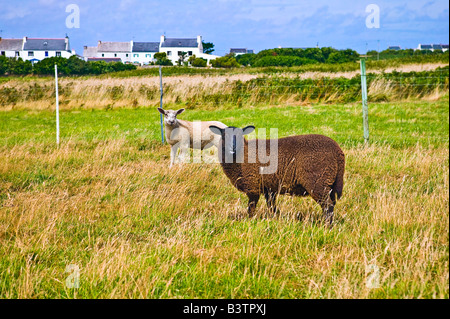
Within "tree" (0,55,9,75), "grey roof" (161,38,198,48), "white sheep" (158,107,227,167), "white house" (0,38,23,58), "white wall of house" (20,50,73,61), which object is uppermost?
"grey roof" (161,38,198,48)

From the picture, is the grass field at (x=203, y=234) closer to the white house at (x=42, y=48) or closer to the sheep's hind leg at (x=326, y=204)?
the sheep's hind leg at (x=326, y=204)

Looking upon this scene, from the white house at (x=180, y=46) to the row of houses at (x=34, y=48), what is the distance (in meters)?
21.6

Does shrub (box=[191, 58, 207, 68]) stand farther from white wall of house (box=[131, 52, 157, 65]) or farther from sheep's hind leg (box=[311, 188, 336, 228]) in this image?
white wall of house (box=[131, 52, 157, 65])

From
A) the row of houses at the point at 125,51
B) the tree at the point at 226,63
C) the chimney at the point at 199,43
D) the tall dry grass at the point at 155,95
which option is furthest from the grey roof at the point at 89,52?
the tall dry grass at the point at 155,95

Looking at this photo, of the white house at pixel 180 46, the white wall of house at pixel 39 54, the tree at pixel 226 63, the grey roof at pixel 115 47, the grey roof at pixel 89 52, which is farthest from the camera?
the grey roof at pixel 89 52

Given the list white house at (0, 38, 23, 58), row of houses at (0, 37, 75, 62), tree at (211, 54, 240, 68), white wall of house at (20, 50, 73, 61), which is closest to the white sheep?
tree at (211, 54, 240, 68)

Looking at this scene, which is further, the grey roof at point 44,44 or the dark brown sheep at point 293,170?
the grey roof at point 44,44

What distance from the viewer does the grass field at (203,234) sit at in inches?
133

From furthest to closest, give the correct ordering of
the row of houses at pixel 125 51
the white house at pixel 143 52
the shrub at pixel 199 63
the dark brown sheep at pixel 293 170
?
1. the white house at pixel 143 52
2. the row of houses at pixel 125 51
3. the shrub at pixel 199 63
4. the dark brown sheep at pixel 293 170

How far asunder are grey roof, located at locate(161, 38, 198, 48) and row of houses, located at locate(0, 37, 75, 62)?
2191 centimetres

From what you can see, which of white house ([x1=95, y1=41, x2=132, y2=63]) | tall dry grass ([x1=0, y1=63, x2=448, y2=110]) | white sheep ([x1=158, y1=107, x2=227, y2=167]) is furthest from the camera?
white house ([x1=95, y1=41, x2=132, y2=63])

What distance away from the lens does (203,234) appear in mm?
4504

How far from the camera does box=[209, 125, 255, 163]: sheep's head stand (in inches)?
222

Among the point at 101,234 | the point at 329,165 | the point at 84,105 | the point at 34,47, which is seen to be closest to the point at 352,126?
the point at 329,165
